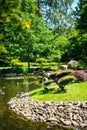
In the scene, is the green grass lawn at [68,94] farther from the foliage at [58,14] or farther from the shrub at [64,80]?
the foliage at [58,14]

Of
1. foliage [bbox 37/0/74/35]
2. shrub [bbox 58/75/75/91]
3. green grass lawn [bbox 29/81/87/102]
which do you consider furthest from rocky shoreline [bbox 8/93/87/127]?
foliage [bbox 37/0/74/35]

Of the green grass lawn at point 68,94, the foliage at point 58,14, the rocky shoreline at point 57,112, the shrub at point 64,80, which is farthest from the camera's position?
the foliage at point 58,14

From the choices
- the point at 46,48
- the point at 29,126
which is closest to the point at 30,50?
the point at 46,48

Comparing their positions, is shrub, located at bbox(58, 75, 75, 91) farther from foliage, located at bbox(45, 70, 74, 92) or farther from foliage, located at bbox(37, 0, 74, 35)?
foliage, located at bbox(37, 0, 74, 35)

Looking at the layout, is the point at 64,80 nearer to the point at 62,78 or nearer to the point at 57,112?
the point at 62,78

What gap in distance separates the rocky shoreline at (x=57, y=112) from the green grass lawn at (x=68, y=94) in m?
0.93

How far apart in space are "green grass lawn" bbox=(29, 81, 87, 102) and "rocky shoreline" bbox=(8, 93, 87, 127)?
93cm

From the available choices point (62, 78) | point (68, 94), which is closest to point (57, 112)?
point (68, 94)

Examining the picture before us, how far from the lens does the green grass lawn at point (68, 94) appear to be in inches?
825

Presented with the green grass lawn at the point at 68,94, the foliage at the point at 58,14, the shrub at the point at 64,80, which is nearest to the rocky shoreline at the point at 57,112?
the green grass lawn at the point at 68,94

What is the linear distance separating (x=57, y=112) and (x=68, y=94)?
3.13m

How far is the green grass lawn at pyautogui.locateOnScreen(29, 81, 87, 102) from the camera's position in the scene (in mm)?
20953

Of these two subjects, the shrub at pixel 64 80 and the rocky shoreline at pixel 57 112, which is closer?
the rocky shoreline at pixel 57 112

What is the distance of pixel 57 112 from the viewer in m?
18.9
